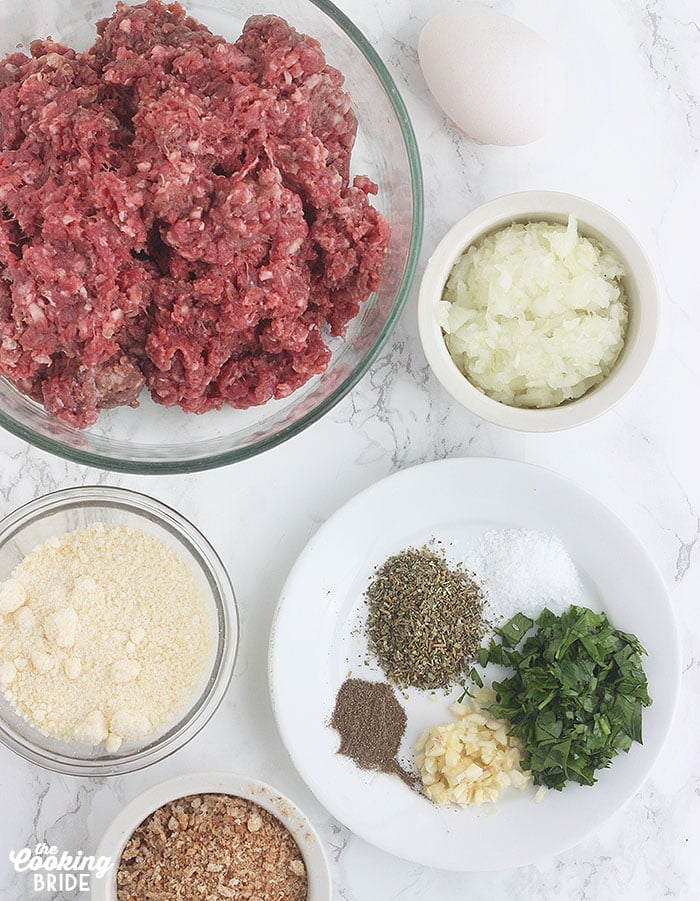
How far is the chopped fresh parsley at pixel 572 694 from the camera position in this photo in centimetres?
214

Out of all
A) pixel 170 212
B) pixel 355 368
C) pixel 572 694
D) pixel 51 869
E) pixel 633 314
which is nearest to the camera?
pixel 170 212

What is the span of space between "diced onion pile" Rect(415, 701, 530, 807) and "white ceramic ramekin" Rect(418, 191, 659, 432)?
2.56 feet

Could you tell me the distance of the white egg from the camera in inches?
77.8

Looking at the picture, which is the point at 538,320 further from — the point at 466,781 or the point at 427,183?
the point at 466,781

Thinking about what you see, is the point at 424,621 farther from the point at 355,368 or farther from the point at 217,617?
the point at 355,368

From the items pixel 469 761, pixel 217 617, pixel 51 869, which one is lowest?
pixel 51 869

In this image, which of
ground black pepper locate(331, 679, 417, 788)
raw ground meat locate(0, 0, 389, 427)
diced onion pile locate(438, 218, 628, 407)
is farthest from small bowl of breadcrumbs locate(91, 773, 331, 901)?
diced onion pile locate(438, 218, 628, 407)

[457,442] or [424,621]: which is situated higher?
[457,442]

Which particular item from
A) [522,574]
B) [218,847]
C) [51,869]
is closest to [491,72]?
[522,574]

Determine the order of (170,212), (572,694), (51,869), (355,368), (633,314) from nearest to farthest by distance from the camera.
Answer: (170,212) → (355,368) → (633,314) → (572,694) → (51,869)

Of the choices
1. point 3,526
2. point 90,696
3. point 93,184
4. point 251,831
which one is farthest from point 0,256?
point 251,831

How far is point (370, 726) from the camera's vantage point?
87.9 inches

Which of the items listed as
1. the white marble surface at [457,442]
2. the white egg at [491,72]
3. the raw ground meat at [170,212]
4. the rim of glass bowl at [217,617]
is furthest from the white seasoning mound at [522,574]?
the white egg at [491,72]

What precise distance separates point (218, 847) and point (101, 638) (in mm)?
596
